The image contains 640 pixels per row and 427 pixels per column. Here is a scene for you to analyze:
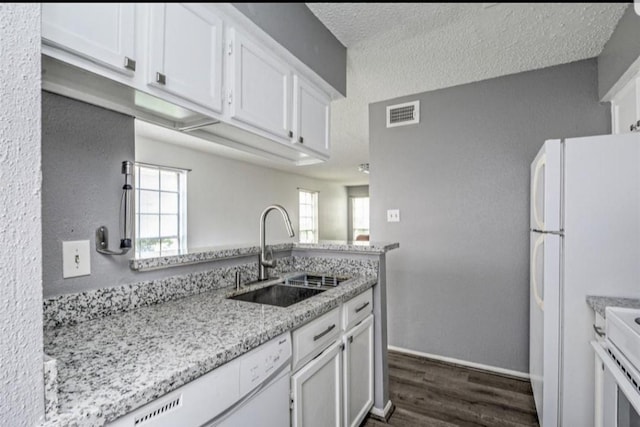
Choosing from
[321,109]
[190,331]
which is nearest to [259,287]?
[190,331]

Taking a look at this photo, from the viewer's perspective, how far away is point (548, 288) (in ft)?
5.27

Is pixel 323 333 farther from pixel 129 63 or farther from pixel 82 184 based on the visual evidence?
pixel 129 63

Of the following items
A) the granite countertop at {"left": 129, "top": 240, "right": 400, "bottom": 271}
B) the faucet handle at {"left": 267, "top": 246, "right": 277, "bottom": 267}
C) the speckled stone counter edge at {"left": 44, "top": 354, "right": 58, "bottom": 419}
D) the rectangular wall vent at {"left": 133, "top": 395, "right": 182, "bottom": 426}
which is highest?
the granite countertop at {"left": 129, "top": 240, "right": 400, "bottom": 271}

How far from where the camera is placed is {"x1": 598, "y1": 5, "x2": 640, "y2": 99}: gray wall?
1636 millimetres

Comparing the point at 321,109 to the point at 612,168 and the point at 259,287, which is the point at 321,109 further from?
the point at 612,168

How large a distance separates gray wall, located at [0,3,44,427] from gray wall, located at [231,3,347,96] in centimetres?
89

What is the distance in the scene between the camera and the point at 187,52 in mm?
1131

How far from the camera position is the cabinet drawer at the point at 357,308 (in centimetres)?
155

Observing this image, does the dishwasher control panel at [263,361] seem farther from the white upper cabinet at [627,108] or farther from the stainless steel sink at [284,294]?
the white upper cabinet at [627,108]

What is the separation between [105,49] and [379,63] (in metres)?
1.82

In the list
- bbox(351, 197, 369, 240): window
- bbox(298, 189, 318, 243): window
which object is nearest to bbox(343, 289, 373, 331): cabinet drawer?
bbox(298, 189, 318, 243): window

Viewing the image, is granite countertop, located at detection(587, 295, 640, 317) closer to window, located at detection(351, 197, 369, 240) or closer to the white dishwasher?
the white dishwasher

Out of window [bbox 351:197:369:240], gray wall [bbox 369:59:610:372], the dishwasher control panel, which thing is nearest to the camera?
the dishwasher control panel

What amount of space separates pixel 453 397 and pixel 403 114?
2.21 meters
